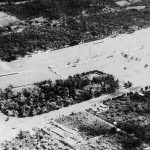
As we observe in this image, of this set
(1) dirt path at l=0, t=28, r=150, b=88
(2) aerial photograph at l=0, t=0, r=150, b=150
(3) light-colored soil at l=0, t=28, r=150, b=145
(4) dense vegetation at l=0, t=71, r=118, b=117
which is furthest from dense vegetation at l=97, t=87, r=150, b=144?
(1) dirt path at l=0, t=28, r=150, b=88

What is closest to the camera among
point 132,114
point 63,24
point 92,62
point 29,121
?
point 29,121

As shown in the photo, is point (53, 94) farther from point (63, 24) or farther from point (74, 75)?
point (63, 24)

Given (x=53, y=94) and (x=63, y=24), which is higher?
(x=63, y=24)

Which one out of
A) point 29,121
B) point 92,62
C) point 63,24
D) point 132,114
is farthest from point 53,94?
point 63,24

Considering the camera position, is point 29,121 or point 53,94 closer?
point 29,121

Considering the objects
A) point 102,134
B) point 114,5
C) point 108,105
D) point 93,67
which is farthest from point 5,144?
point 114,5

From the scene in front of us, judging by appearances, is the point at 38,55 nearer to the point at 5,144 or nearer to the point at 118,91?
the point at 118,91

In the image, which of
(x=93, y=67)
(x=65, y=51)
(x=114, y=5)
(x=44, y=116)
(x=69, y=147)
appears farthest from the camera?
(x=114, y=5)
